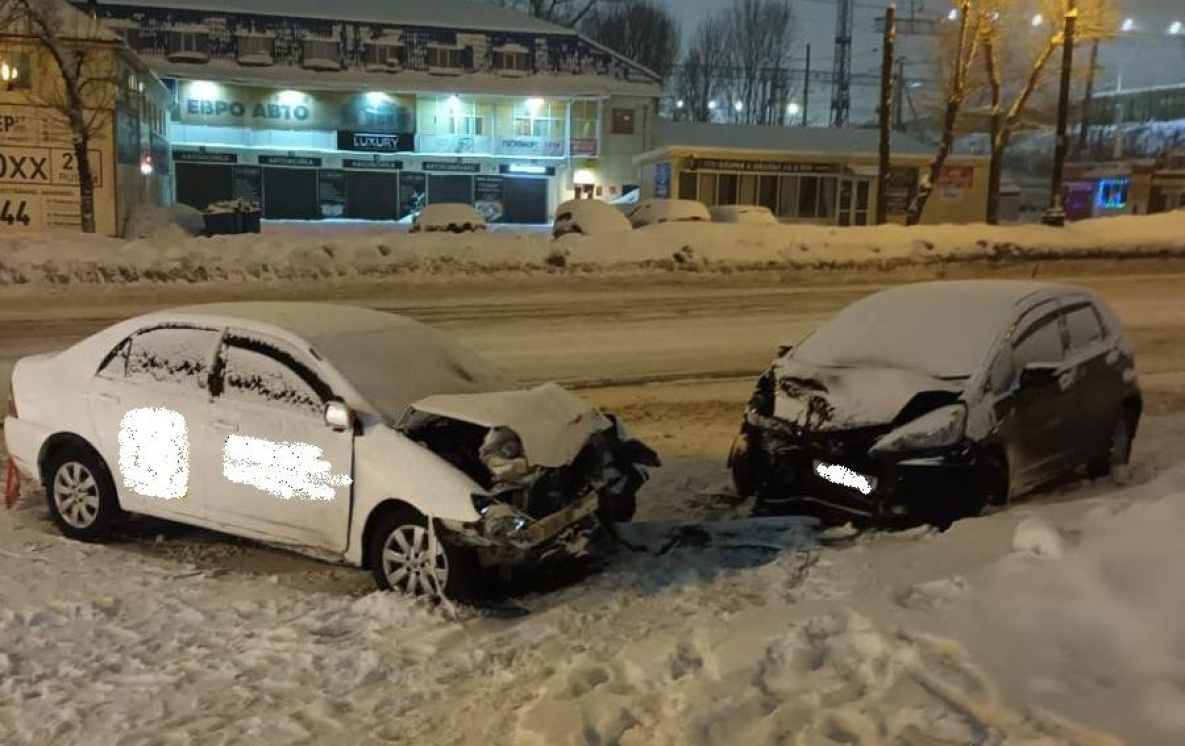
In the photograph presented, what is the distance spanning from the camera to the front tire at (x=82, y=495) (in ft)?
21.9

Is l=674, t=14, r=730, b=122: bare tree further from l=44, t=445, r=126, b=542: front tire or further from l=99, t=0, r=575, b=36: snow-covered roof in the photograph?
l=44, t=445, r=126, b=542: front tire

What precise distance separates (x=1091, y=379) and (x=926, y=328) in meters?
1.39

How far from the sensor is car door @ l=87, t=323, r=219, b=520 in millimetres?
6340

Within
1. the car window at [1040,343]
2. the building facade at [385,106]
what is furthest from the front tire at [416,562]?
the building facade at [385,106]

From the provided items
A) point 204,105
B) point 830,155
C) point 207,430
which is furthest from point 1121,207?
point 207,430

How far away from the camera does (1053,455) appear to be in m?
7.45

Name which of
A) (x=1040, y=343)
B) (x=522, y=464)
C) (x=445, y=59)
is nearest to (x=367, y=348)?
(x=522, y=464)

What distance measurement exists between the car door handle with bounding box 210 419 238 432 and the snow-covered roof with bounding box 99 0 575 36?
4518 cm

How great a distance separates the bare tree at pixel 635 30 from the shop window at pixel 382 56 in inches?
1232

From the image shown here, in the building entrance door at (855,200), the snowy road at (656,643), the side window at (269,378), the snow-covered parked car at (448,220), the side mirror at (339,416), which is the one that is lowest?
the snowy road at (656,643)

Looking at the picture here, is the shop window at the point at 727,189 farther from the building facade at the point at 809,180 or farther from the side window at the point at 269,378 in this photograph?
the side window at the point at 269,378

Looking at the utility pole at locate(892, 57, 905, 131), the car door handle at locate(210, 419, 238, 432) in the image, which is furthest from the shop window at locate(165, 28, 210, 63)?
the car door handle at locate(210, 419, 238, 432)

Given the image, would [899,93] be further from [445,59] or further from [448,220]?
[448,220]

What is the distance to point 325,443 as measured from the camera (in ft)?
19.4
